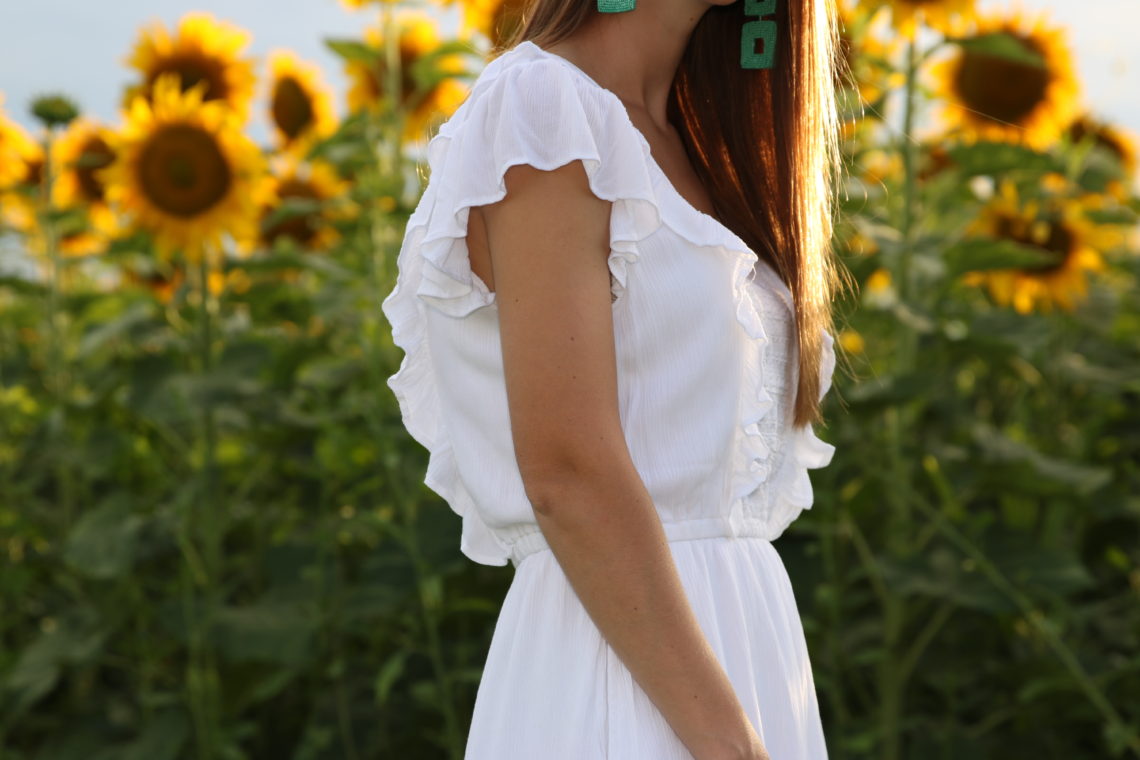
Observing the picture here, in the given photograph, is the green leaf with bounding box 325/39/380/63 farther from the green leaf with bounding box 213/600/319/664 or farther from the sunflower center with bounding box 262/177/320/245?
the green leaf with bounding box 213/600/319/664

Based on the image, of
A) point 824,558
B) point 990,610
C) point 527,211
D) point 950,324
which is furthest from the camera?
point 950,324

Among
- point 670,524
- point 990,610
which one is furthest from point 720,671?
point 990,610

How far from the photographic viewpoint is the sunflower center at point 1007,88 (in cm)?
380

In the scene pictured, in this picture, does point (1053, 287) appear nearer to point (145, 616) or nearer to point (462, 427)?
point (145, 616)

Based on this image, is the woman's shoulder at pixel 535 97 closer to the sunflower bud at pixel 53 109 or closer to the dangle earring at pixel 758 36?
the dangle earring at pixel 758 36

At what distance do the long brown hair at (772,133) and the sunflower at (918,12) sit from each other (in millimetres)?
1436

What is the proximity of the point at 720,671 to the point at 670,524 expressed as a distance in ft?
0.52

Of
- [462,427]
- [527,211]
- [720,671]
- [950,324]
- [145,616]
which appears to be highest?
[527,211]

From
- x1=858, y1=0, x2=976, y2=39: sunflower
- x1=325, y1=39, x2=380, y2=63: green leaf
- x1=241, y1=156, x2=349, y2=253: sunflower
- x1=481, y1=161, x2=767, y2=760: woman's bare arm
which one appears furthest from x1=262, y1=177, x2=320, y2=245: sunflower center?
x1=481, y1=161, x2=767, y2=760: woman's bare arm

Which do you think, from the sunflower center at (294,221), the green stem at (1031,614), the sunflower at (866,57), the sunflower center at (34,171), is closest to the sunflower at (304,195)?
the sunflower center at (294,221)

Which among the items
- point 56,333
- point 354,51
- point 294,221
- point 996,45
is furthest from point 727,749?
point 294,221

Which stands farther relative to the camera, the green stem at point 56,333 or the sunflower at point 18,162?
the sunflower at point 18,162

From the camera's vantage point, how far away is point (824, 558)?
2.96 m

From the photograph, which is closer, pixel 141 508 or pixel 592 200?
pixel 592 200
